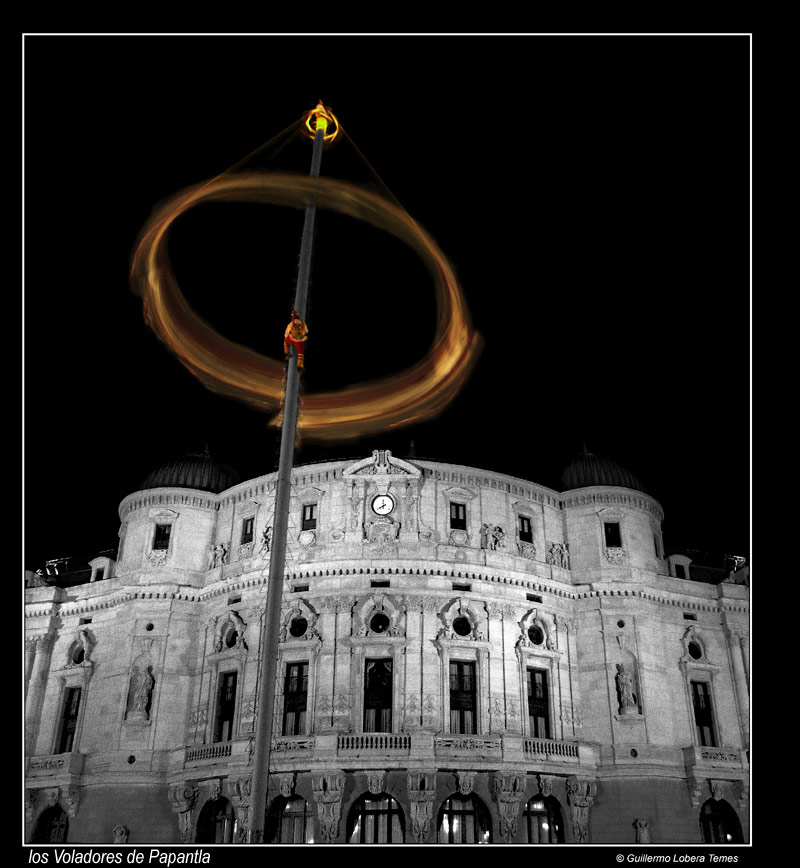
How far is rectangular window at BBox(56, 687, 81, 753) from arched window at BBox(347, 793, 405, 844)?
2039cm

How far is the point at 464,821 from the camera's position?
1726 inches

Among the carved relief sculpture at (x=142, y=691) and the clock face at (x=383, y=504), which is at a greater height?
the clock face at (x=383, y=504)

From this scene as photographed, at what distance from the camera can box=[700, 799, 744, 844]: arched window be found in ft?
155

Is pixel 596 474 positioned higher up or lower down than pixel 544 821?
higher up

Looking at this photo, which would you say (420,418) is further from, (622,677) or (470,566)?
(622,677)

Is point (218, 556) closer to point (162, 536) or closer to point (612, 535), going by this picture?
point (162, 536)

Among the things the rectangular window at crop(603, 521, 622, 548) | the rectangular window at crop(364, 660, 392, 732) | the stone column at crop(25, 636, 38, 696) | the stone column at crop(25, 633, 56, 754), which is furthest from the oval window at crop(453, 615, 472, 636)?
the stone column at crop(25, 636, 38, 696)

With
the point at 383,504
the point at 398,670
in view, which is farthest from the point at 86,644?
the point at 383,504

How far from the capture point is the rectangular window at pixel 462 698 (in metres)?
46.8

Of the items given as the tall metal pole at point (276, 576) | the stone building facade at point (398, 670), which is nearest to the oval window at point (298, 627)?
the stone building facade at point (398, 670)

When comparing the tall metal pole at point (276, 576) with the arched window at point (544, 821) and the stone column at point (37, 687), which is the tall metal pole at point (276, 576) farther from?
the stone column at point (37, 687)

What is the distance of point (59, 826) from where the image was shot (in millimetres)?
48156

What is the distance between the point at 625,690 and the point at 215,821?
26.5 meters

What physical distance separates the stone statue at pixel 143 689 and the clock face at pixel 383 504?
18.1 metres
